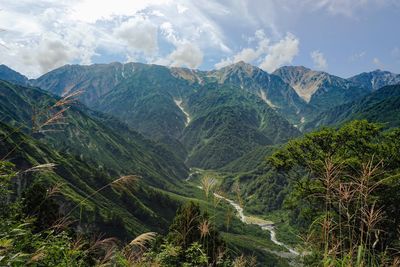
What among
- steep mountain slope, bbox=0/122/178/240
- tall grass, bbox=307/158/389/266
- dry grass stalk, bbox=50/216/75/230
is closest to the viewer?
tall grass, bbox=307/158/389/266

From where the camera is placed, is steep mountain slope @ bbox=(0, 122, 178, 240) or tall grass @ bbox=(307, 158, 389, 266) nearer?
tall grass @ bbox=(307, 158, 389, 266)

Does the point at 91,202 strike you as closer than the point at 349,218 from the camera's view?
No

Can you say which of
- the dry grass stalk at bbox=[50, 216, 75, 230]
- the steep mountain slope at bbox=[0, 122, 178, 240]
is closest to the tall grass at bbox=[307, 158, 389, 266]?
the dry grass stalk at bbox=[50, 216, 75, 230]

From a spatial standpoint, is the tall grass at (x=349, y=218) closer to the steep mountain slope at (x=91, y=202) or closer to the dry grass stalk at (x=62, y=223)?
the dry grass stalk at (x=62, y=223)

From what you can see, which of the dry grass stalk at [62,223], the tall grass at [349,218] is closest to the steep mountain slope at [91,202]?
the dry grass stalk at [62,223]

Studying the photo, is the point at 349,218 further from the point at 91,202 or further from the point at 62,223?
the point at 91,202

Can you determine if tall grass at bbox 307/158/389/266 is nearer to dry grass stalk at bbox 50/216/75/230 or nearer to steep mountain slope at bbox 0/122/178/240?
dry grass stalk at bbox 50/216/75/230

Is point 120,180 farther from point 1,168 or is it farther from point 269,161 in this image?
point 269,161

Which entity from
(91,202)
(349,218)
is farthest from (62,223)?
(91,202)

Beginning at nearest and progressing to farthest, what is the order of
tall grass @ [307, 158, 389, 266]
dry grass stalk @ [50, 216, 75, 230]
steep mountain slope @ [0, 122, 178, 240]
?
tall grass @ [307, 158, 389, 266], dry grass stalk @ [50, 216, 75, 230], steep mountain slope @ [0, 122, 178, 240]

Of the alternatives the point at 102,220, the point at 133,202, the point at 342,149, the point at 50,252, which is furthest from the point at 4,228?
the point at 133,202


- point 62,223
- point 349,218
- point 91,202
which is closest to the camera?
point 349,218
